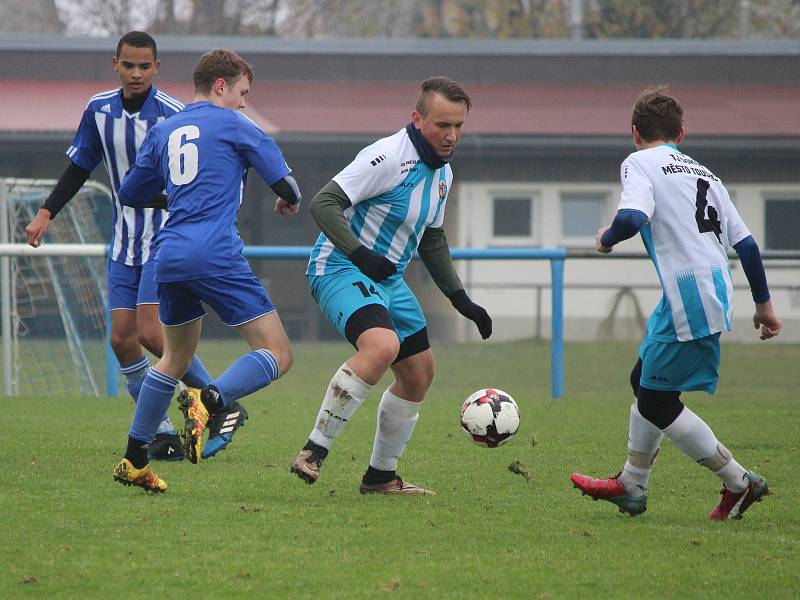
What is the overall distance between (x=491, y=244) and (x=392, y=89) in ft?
13.3

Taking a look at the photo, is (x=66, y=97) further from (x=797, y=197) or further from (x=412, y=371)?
(x=412, y=371)

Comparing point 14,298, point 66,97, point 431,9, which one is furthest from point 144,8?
point 14,298

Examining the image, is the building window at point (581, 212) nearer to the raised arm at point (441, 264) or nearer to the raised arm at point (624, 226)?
the raised arm at point (441, 264)

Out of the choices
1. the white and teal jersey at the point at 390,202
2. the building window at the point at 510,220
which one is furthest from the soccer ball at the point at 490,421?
the building window at the point at 510,220

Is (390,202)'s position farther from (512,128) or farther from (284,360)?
(512,128)

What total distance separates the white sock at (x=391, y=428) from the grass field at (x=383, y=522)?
0.24m

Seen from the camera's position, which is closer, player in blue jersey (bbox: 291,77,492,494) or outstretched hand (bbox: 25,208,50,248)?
player in blue jersey (bbox: 291,77,492,494)

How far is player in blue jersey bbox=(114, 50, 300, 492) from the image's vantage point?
17.0 ft

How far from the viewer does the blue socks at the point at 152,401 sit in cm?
534

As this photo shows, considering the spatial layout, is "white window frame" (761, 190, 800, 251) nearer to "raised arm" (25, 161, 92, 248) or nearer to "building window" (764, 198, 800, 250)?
"building window" (764, 198, 800, 250)

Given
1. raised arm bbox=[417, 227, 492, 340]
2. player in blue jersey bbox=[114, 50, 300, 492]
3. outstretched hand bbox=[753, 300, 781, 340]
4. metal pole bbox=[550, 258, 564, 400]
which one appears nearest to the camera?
outstretched hand bbox=[753, 300, 781, 340]

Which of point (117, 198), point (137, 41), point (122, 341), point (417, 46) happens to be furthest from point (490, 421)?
point (417, 46)

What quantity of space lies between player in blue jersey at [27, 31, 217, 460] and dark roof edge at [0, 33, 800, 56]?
1577 centimetres

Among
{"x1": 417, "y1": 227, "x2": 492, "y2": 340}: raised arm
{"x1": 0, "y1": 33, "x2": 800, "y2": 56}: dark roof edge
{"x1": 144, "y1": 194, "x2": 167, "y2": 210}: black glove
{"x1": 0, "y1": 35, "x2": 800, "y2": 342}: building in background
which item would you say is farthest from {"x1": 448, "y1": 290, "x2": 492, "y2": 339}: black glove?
{"x1": 0, "y1": 33, "x2": 800, "y2": 56}: dark roof edge
